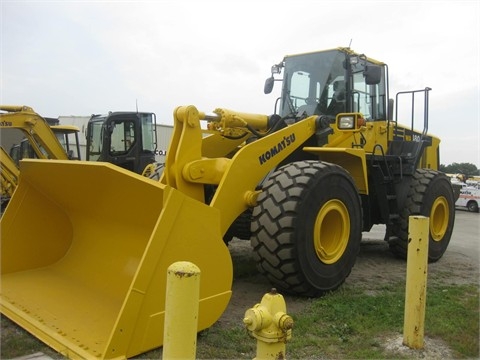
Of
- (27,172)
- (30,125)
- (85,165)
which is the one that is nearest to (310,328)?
(85,165)

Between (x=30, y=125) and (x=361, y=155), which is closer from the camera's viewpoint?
(x=361, y=155)

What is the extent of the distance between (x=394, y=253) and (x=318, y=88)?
2843 mm

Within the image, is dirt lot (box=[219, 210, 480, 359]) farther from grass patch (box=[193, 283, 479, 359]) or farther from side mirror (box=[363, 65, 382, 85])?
side mirror (box=[363, 65, 382, 85])

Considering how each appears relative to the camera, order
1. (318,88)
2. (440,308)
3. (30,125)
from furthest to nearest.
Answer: (30,125)
(318,88)
(440,308)

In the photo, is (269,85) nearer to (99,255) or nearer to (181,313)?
(99,255)

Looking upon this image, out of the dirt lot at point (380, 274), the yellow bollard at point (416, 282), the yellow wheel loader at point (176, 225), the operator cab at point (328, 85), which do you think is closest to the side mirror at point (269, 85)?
the operator cab at point (328, 85)

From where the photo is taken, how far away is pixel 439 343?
3.70 metres

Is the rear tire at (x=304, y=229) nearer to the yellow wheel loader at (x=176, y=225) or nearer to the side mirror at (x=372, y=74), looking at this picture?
the yellow wheel loader at (x=176, y=225)

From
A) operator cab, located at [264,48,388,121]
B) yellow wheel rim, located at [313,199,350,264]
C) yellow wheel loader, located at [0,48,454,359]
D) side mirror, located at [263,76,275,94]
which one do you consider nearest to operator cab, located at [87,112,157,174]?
side mirror, located at [263,76,275,94]

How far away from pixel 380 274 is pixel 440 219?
2.05 metres

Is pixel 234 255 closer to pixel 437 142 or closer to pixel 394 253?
pixel 394 253

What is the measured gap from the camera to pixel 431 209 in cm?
698

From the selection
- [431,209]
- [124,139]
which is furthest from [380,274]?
[124,139]

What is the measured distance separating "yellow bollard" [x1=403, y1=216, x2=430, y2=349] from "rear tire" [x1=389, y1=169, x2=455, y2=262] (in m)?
3.35
